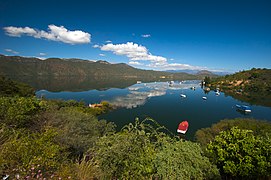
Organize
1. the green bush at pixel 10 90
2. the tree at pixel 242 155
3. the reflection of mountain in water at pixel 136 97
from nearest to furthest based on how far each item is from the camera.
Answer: the tree at pixel 242 155, the green bush at pixel 10 90, the reflection of mountain in water at pixel 136 97

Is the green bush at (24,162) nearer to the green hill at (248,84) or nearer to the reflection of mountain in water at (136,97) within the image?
the reflection of mountain in water at (136,97)

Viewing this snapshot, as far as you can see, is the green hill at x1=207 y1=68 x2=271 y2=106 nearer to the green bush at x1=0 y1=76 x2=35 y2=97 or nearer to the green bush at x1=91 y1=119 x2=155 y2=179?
the green bush at x1=0 y1=76 x2=35 y2=97

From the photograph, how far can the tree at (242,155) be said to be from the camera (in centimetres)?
457

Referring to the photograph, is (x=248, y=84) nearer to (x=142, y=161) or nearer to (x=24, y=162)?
(x=142, y=161)

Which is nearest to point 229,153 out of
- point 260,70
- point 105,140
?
point 105,140

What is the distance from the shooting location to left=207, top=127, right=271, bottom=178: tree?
4.57 m

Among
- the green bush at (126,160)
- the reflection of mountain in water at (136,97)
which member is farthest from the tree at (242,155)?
the reflection of mountain in water at (136,97)

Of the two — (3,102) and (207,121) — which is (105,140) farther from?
(207,121)

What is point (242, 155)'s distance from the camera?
491 centimetres

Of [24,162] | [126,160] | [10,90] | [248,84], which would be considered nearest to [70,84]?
[10,90]

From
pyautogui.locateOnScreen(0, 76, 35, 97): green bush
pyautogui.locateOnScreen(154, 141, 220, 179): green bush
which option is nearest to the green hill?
pyautogui.locateOnScreen(0, 76, 35, 97): green bush

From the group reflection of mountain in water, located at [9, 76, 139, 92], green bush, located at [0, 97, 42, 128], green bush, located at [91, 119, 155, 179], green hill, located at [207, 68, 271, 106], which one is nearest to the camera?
green bush, located at [91, 119, 155, 179]

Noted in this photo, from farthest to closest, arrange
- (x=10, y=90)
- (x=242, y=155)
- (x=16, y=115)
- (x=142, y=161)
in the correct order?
1. (x=10, y=90)
2. (x=16, y=115)
3. (x=242, y=155)
4. (x=142, y=161)

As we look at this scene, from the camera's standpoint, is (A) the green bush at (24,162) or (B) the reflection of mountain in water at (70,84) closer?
(A) the green bush at (24,162)
